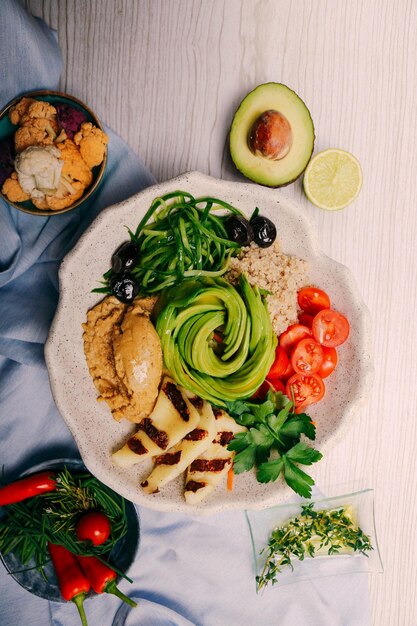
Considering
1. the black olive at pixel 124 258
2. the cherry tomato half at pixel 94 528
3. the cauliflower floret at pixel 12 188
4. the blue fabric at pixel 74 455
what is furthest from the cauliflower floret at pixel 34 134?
the cherry tomato half at pixel 94 528

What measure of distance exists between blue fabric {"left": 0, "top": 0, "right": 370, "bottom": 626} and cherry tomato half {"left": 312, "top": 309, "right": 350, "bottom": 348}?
1.04 m

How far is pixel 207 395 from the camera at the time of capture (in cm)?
254

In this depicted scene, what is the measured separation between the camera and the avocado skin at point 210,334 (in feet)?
8.04

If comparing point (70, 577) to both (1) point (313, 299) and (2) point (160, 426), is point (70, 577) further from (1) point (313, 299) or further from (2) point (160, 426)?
(1) point (313, 299)

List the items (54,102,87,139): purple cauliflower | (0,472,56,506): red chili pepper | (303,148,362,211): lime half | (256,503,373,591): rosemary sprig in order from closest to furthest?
(54,102,87,139): purple cauliflower → (0,472,56,506): red chili pepper → (303,148,362,211): lime half → (256,503,373,591): rosemary sprig

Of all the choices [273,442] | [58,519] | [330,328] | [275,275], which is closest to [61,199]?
[275,275]

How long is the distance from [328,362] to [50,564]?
1.70 m

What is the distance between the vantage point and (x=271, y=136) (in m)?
2.51

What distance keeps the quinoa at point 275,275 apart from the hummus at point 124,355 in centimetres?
45

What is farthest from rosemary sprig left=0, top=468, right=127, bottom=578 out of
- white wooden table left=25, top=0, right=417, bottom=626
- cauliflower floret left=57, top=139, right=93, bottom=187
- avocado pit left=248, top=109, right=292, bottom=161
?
avocado pit left=248, top=109, right=292, bottom=161

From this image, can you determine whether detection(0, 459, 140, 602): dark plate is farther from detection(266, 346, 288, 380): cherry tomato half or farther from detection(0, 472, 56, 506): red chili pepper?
detection(266, 346, 288, 380): cherry tomato half

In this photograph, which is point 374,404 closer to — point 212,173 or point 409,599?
point 409,599

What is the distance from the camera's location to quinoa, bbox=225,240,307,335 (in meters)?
2.54

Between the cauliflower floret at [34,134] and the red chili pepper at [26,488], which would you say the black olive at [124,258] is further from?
the red chili pepper at [26,488]
